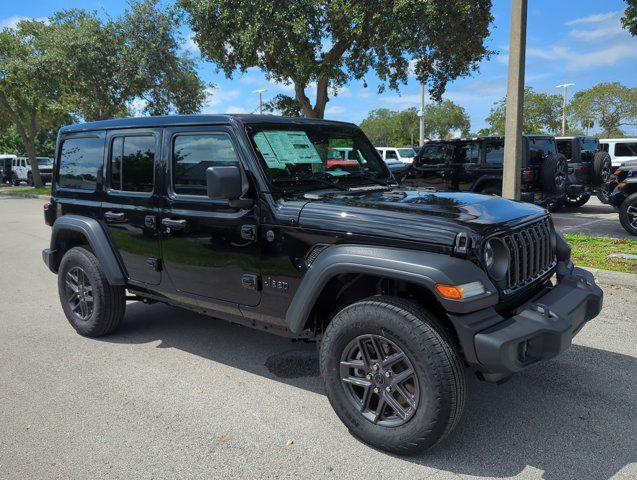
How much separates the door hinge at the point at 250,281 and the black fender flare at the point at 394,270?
373mm

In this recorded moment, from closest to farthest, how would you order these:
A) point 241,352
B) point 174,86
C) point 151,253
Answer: point 151,253, point 241,352, point 174,86

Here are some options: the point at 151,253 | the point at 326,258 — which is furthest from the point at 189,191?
the point at 326,258

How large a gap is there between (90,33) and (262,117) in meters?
20.0

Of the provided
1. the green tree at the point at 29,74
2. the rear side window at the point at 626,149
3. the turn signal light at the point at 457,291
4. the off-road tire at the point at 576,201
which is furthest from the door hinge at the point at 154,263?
the green tree at the point at 29,74

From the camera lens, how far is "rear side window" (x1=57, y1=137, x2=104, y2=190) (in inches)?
181

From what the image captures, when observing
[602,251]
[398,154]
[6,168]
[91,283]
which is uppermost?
[398,154]

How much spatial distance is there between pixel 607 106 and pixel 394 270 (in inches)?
2252

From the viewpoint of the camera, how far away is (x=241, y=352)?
445cm

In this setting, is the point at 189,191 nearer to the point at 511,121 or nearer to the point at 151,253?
the point at 151,253

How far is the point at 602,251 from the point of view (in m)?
7.66

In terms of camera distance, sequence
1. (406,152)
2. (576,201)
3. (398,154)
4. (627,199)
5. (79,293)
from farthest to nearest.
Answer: (406,152) < (398,154) < (576,201) < (627,199) < (79,293)

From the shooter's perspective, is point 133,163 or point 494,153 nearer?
point 133,163

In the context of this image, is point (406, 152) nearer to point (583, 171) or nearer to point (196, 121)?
point (583, 171)

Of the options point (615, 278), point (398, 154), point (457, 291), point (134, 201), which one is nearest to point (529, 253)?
point (457, 291)
